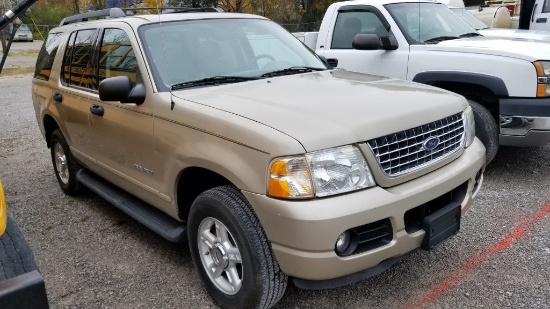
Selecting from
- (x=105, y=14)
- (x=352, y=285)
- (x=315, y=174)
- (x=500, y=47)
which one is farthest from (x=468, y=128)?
(x=105, y=14)

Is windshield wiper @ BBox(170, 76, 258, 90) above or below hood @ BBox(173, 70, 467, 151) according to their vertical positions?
above

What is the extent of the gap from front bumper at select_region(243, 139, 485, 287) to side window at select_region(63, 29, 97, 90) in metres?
2.36

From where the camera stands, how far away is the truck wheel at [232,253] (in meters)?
2.51

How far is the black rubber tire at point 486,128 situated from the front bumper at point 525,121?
3.0 inches

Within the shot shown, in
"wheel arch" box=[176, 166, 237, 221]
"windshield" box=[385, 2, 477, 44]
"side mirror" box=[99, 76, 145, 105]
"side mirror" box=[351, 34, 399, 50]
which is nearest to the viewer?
"wheel arch" box=[176, 166, 237, 221]

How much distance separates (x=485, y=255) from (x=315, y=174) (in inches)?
70.8

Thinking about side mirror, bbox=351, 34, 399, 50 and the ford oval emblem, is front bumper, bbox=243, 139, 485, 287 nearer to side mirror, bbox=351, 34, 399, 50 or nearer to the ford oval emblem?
the ford oval emblem

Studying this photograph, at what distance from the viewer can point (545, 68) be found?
4457 millimetres

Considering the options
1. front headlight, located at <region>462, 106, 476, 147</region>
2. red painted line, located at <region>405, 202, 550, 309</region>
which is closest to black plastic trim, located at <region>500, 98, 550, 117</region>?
red painted line, located at <region>405, 202, 550, 309</region>

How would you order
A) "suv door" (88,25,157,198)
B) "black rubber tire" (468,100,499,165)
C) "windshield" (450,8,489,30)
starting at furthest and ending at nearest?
"windshield" (450,8,489,30), "black rubber tire" (468,100,499,165), "suv door" (88,25,157,198)

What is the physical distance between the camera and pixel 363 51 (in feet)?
19.1

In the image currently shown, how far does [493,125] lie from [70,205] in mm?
4356

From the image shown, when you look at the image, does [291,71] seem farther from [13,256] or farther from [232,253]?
[13,256]

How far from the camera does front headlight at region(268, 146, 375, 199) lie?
2342mm
